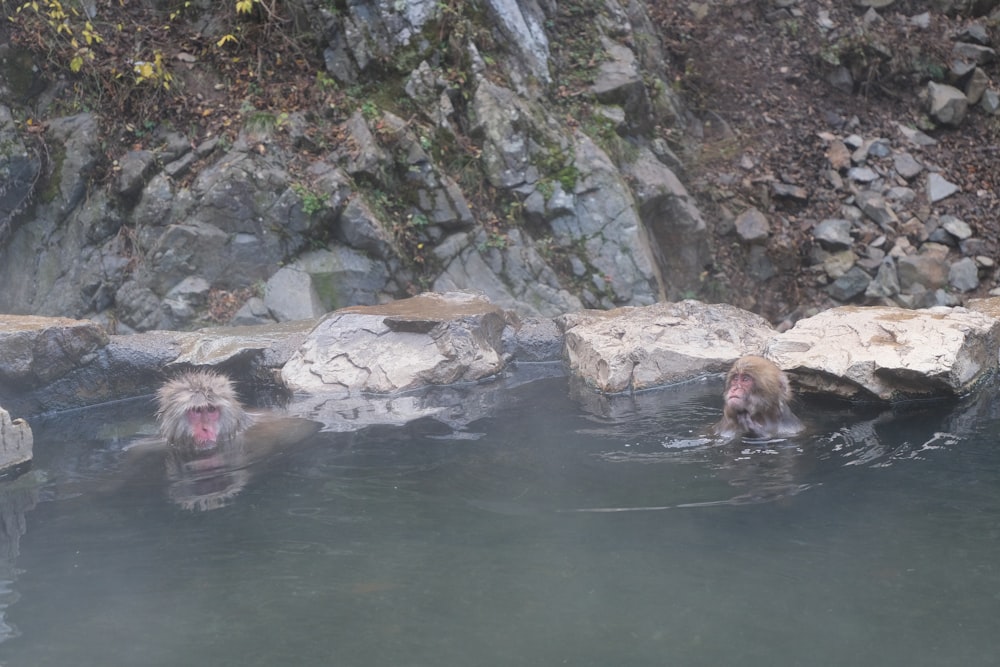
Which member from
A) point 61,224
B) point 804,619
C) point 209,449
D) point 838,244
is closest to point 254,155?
point 61,224

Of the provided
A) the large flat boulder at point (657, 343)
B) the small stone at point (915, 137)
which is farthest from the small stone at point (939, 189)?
the large flat boulder at point (657, 343)

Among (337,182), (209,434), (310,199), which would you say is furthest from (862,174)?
(209,434)

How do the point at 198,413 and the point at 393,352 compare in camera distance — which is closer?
the point at 198,413

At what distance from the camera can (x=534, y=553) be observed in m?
3.81

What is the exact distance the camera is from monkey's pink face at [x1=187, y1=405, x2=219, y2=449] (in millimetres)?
5453

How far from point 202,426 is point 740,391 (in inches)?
123

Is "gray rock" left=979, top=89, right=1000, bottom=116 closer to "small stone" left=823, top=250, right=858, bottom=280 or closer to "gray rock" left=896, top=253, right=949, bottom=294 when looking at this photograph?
"gray rock" left=896, top=253, right=949, bottom=294

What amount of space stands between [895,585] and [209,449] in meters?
3.79

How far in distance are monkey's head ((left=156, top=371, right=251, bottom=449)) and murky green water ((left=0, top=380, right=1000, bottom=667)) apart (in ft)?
1.26

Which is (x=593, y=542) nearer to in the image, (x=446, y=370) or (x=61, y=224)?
(x=446, y=370)

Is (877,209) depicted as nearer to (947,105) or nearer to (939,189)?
(939,189)

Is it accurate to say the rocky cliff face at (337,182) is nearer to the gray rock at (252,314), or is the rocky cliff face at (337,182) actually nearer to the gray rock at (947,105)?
the gray rock at (252,314)

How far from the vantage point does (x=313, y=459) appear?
5.27m

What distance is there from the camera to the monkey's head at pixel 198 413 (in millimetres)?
5457
